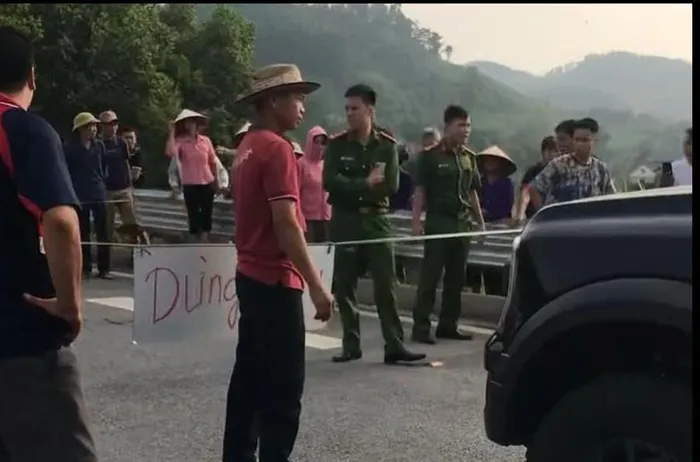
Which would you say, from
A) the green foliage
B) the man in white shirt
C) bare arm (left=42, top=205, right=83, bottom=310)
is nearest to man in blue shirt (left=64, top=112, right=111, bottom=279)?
the man in white shirt

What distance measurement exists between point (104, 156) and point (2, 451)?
9.31 metres

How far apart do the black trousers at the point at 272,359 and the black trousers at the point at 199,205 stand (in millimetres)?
8484

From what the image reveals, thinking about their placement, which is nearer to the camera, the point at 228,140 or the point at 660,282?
the point at 660,282

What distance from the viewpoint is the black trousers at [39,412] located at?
342cm

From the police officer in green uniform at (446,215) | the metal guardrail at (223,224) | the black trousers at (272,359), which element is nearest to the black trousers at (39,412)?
the black trousers at (272,359)

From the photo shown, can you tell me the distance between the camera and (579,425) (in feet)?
11.4

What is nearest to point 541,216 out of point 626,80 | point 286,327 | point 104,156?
point 286,327

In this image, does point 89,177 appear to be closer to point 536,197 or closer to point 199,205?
point 199,205

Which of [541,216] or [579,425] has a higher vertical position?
[541,216]

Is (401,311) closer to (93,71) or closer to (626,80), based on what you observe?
(93,71)

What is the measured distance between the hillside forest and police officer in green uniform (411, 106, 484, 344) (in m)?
7.59

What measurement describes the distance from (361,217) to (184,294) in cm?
178

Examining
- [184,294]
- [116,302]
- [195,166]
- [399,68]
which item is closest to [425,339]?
[184,294]

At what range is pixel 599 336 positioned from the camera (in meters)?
3.49
